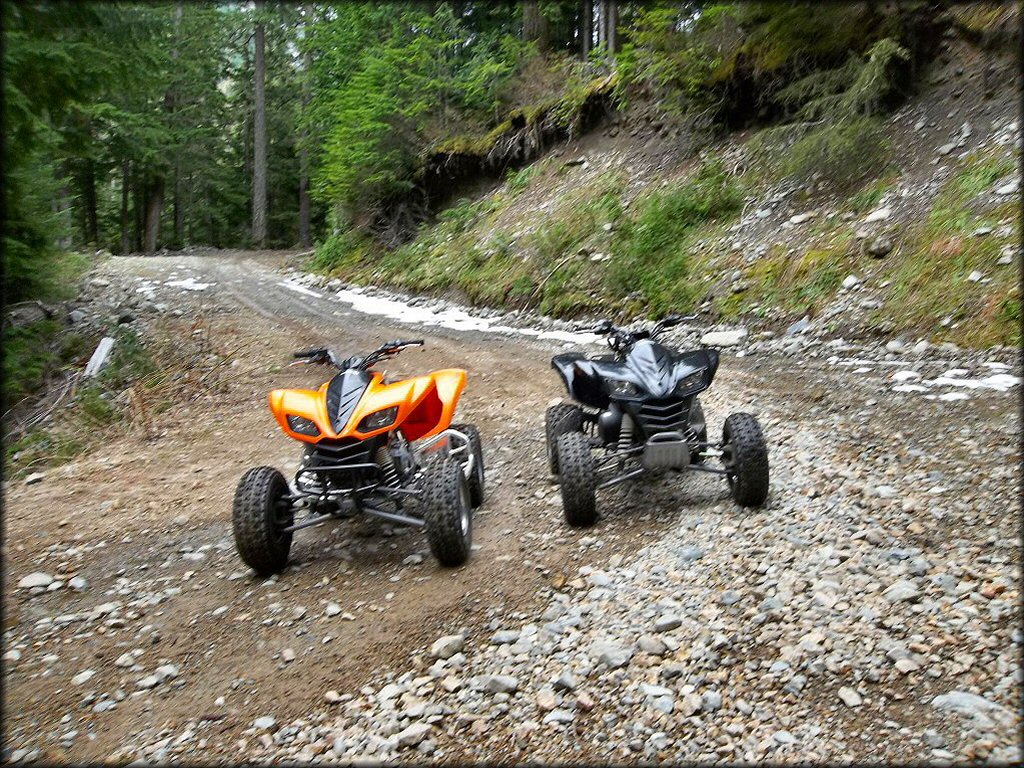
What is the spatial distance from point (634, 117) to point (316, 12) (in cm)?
1354

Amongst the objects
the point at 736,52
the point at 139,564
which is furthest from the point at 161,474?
the point at 736,52

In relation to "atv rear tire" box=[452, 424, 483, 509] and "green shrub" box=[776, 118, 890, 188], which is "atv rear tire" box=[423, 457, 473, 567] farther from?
"green shrub" box=[776, 118, 890, 188]

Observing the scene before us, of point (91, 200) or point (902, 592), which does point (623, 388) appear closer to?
point (902, 592)

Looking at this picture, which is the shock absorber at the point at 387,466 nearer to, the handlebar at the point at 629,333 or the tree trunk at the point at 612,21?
the handlebar at the point at 629,333

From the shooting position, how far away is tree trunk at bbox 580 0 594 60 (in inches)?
774

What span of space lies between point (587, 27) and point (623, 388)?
59.8 feet

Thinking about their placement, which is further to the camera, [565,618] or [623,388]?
[623,388]

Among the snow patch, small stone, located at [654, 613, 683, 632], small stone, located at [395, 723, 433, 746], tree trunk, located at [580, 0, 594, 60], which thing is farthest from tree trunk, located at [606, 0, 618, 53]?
small stone, located at [395, 723, 433, 746]

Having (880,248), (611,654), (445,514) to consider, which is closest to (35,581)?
(445,514)

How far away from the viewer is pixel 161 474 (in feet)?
20.2

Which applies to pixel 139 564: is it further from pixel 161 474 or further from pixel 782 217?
pixel 782 217

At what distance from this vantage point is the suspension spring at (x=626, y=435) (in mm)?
4648

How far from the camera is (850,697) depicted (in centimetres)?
272

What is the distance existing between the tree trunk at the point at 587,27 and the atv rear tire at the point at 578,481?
17.1 meters
